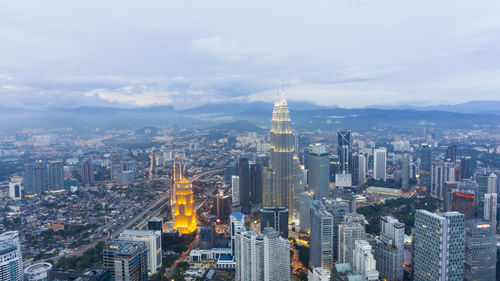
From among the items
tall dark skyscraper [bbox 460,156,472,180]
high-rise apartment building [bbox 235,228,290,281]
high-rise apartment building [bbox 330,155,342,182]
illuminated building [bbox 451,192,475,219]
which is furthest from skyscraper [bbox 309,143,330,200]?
high-rise apartment building [bbox 235,228,290,281]

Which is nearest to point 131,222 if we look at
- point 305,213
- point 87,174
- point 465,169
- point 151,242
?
point 151,242

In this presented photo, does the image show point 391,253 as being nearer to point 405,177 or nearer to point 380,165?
point 405,177

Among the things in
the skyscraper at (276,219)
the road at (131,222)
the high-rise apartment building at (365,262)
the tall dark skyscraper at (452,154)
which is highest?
the tall dark skyscraper at (452,154)

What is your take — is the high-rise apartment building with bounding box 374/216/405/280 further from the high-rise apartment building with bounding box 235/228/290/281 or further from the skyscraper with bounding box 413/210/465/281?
the high-rise apartment building with bounding box 235/228/290/281

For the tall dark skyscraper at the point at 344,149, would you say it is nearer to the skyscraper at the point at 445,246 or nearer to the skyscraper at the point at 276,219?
the skyscraper at the point at 276,219

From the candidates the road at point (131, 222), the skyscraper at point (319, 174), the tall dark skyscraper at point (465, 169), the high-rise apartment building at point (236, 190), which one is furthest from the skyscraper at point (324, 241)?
the tall dark skyscraper at point (465, 169)

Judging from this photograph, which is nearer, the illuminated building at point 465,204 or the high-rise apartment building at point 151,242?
the high-rise apartment building at point 151,242

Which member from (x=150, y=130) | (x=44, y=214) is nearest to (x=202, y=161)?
(x=150, y=130)
